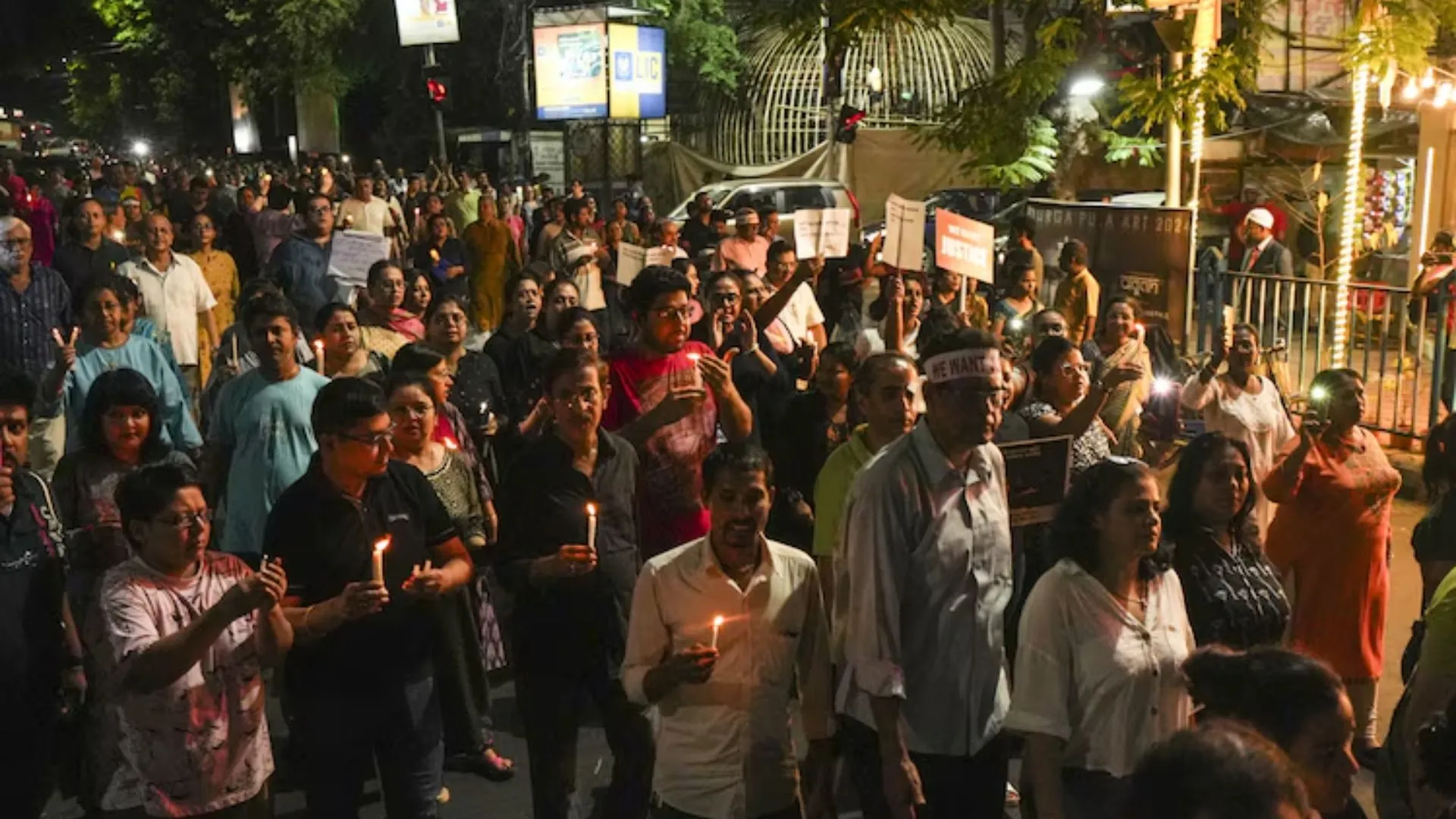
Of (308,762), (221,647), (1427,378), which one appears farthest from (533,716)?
(1427,378)

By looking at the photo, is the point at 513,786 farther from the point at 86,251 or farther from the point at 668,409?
the point at 86,251

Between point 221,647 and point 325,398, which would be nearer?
point 221,647

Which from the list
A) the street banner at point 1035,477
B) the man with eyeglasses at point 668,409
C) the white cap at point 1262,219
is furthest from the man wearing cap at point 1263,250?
the street banner at point 1035,477

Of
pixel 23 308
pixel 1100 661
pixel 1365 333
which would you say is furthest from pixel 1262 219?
pixel 1100 661

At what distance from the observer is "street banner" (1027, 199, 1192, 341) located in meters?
11.0

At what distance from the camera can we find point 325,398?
4.52 m

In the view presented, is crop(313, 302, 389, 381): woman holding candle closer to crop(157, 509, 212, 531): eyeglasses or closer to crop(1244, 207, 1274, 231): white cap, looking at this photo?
crop(157, 509, 212, 531): eyeglasses

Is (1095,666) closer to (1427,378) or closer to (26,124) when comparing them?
(1427,378)

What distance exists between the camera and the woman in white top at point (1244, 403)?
7168 millimetres

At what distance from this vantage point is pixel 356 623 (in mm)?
4465

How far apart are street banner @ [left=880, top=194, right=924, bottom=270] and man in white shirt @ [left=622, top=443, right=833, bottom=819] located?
5.87m

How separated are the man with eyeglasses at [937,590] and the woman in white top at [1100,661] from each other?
26cm

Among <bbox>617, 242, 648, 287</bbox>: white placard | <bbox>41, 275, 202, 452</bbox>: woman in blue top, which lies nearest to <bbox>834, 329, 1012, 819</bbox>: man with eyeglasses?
<bbox>41, 275, 202, 452</bbox>: woman in blue top

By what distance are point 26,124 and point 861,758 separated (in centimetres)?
8782
